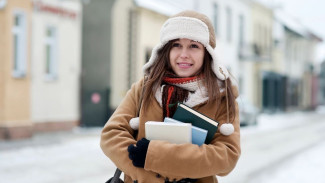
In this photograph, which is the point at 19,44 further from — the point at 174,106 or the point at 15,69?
the point at 174,106

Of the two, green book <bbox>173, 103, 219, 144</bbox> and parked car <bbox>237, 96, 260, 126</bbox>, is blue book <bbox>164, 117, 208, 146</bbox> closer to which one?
green book <bbox>173, 103, 219, 144</bbox>

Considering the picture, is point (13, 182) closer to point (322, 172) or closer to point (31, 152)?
point (31, 152)

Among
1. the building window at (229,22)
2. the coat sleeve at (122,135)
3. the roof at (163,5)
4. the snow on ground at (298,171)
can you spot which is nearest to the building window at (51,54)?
the roof at (163,5)

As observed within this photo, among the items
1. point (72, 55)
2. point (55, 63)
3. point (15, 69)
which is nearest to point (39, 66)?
point (55, 63)

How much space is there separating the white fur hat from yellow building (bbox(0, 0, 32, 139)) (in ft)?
30.8

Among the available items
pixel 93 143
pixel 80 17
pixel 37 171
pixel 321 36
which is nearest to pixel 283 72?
pixel 321 36

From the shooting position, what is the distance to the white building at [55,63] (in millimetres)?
11945

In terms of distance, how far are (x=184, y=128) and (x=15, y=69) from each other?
1029 centimetres

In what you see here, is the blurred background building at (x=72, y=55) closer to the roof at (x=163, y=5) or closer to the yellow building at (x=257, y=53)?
the roof at (x=163, y=5)

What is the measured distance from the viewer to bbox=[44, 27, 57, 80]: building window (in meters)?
12.5

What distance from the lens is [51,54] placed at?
12.6 metres

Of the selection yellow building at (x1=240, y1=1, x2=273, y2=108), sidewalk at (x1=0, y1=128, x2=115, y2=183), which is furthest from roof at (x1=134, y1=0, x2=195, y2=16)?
yellow building at (x1=240, y1=1, x2=273, y2=108)

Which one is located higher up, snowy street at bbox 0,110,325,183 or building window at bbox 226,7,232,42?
building window at bbox 226,7,232,42

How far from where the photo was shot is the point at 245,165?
7.91 m
